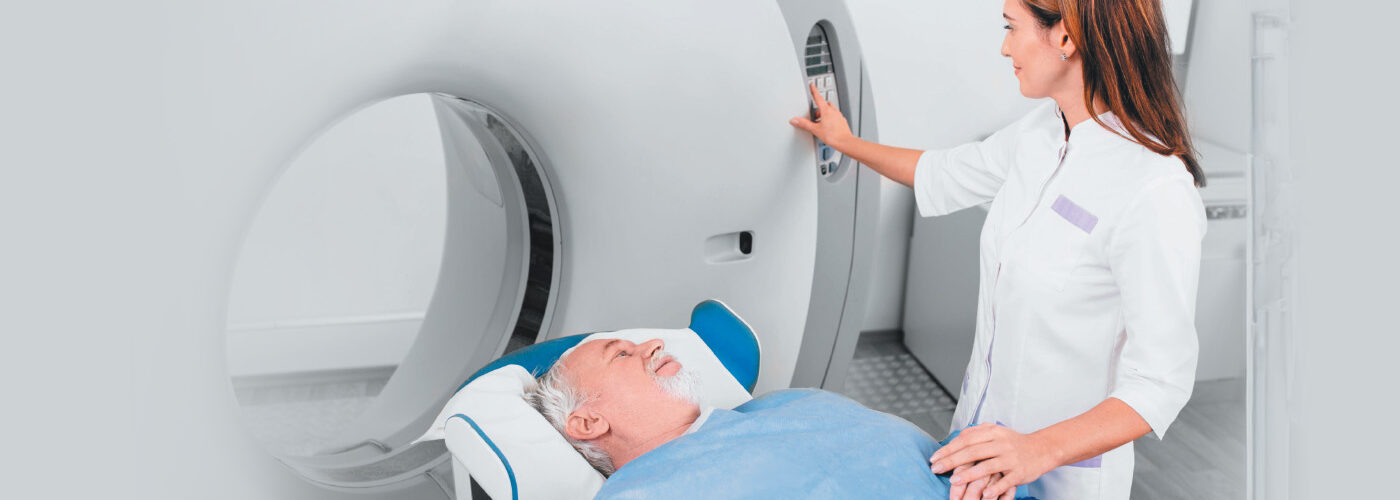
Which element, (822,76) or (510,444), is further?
(822,76)

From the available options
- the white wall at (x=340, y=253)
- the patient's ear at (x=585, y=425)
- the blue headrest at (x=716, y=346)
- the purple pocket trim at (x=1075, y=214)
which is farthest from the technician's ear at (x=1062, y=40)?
the white wall at (x=340, y=253)

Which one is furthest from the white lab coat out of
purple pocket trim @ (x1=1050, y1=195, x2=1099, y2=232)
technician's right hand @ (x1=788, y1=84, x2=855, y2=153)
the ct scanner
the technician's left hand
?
the ct scanner

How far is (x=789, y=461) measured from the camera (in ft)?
3.80

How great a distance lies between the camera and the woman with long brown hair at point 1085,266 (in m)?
1.11

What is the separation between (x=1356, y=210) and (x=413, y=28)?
35.3 inches

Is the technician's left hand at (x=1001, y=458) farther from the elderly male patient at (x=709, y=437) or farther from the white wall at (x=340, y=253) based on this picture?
the white wall at (x=340, y=253)

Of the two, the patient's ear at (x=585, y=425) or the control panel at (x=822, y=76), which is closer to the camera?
the patient's ear at (x=585, y=425)

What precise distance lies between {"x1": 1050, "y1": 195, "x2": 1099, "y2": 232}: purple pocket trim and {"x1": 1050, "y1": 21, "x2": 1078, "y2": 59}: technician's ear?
0.16m

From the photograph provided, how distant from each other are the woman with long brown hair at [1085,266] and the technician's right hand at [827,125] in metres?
0.27

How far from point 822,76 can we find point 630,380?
0.59 m

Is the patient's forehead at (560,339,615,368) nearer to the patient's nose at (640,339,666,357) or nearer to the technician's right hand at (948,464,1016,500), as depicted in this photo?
the patient's nose at (640,339,666,357)

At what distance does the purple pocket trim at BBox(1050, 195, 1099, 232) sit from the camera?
3.84ft

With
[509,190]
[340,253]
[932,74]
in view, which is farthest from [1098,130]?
[340,253]

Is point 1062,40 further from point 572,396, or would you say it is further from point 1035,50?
point 572,396
